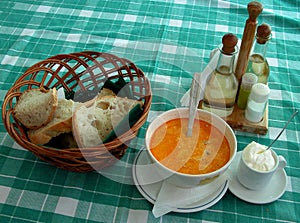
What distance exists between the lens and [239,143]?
39.9 inches

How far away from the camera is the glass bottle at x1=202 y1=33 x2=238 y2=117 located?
3.17 ft

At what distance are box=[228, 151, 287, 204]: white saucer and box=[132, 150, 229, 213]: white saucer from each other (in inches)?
1.0

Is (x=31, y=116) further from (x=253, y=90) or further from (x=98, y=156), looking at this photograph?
(x=253, y=90)

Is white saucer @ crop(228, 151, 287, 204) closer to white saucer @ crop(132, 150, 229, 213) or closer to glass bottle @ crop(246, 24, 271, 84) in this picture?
white saucer @ crop(132, 150, 229, 213)

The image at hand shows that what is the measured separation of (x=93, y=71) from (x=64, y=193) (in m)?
0.39

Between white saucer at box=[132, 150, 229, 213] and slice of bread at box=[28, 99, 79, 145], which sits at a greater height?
slice of bread at box=[28, 99, 79, 145]

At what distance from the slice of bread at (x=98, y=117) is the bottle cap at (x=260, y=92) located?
31 centimetres

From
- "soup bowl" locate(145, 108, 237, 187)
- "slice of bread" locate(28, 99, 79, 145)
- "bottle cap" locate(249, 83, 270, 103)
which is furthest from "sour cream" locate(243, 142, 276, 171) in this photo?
"slice of bread" locate(28, 99, 79, 145)

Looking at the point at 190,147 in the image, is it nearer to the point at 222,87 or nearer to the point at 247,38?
the point at 222,87

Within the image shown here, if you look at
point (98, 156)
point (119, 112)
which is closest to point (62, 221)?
point (98, 156)

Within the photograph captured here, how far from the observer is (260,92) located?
3.18 ft

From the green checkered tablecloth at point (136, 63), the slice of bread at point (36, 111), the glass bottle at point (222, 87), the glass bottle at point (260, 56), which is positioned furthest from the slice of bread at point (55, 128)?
the glass bottle at point (260, 56)

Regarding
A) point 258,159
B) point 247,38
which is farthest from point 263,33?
point 258,159

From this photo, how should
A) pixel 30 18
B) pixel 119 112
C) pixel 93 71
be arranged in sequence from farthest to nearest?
pixel 30 18, pixel 93 71, pixel 119 112
